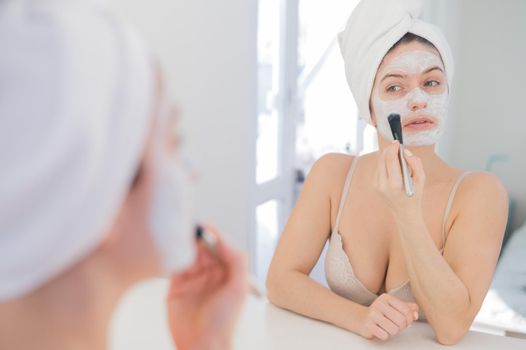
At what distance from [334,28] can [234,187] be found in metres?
1.18

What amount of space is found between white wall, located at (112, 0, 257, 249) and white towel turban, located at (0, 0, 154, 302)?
102 cm

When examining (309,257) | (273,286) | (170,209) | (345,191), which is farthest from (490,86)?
(170,209)

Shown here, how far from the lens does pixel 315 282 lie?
1123 millimetres

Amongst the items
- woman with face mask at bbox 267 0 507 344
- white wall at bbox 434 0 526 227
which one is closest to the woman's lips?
woman with face mask at bbox 267 0 507 344

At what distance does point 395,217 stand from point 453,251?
0.14 meters

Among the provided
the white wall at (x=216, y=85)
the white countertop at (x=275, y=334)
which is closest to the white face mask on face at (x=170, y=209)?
the white countertop at (x=275, y=334)

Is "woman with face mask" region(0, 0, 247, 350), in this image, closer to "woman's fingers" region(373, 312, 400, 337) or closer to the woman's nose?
"woman's fingers" region(373, 312, 400, 337)

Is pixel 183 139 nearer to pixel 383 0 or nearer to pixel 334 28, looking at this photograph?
pixel 383 0

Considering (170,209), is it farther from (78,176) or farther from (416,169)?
(416,169)

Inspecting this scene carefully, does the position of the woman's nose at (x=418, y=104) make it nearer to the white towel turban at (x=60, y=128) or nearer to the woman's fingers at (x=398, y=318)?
the woman's fingers at (x=398, y=318)

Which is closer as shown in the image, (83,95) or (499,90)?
(83,95)

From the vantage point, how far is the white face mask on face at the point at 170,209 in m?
0.46

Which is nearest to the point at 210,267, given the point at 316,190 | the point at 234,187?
the point at 316,190

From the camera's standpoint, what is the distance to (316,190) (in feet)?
4.11
